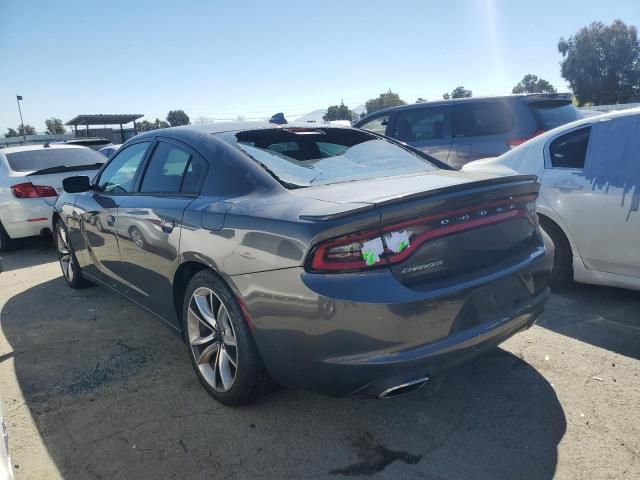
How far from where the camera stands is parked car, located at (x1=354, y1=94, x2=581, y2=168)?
652cm

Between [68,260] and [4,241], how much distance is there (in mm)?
2896

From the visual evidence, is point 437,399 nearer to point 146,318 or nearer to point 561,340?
point 561,340

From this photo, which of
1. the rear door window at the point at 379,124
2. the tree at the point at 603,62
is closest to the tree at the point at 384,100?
the tree at the point at 603,62

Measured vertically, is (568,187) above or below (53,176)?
below

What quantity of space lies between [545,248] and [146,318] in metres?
3.22

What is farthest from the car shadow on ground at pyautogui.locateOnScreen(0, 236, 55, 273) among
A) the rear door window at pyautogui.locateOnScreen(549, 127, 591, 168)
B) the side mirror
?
the rear door window at pyautogui.locateOnScreen(549, 127, 591, 168)

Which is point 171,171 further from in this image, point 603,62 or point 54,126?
point 54,126

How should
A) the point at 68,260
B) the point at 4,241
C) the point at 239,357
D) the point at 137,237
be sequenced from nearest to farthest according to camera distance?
the point at 239,357, the point at 137,237, the point at 68,260, the point at 4,241

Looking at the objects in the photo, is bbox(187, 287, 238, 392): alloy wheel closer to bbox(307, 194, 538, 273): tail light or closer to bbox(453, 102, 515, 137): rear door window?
bbox(307, 194, 538, 273): tail light

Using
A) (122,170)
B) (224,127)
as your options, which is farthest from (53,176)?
(224,127)

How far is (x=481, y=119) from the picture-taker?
22.8ft

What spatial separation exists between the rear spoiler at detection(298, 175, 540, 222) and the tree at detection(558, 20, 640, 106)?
5238 centimetres

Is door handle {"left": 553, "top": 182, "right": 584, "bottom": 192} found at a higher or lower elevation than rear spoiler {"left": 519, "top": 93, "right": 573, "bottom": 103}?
lower

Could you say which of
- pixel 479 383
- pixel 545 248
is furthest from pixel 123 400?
pixel 545 248
